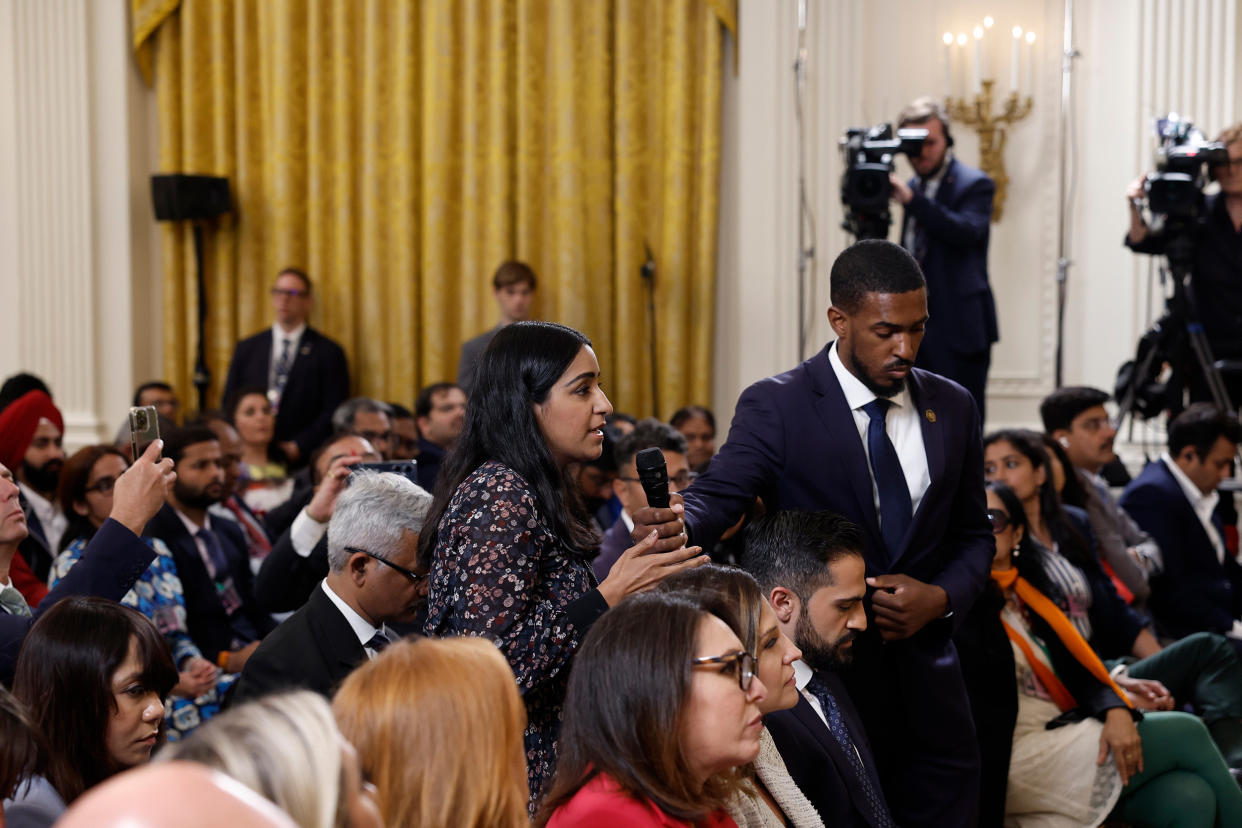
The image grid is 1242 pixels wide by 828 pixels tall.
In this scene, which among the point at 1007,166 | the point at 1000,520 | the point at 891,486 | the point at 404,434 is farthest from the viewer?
the point at 1007,166

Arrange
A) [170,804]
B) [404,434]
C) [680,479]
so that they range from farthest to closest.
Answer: [404,434] → [680,479] → [170,804]

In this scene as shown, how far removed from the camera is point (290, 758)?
2.97 ft

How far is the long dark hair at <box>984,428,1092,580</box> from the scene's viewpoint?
3.98 m

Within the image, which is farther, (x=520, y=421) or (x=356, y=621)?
(x=356, y=621)

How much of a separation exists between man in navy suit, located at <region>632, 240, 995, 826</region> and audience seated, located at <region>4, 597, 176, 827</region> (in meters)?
0.94

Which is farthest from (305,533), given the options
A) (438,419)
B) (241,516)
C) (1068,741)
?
(438,419)

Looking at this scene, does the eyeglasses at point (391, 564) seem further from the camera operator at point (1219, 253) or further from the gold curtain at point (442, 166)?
the gold curtain at point (442, 166)

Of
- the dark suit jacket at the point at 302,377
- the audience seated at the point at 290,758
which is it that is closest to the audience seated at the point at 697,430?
the dark suit jacket at the point at 302,377

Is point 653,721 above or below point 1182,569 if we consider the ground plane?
above

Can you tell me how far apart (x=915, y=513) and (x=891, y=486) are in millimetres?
66

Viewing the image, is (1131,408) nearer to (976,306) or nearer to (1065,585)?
(976,306)

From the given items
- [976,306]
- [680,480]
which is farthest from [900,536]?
[976,306]

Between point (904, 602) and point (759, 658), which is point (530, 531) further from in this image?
point (904, 602)

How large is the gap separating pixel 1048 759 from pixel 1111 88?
4010 millimetres
